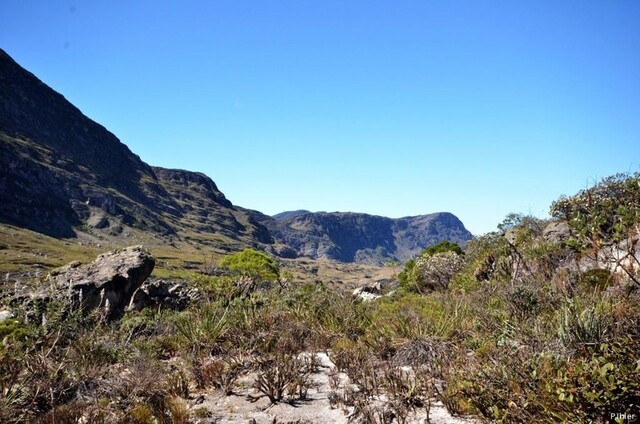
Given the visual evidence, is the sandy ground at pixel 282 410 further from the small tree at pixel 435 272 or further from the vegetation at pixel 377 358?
the small tree at pixel 435 272

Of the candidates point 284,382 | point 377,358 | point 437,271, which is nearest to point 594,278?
point 377,358

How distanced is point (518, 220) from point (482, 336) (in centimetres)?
2302

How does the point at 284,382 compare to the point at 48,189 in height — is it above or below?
below

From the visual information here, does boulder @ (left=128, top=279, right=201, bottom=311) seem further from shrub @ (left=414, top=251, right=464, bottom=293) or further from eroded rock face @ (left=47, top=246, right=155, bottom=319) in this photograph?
shrub @ (left=414, top=251, right=464, bottom=293)

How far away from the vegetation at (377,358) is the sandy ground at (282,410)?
139mm

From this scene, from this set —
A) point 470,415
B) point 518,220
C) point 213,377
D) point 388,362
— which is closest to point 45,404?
point 213,377

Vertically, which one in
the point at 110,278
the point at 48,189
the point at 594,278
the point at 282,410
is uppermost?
the point at 48,189

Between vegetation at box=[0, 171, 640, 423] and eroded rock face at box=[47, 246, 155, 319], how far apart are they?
4.43 m

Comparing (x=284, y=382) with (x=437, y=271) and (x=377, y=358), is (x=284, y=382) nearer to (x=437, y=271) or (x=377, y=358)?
(x=377, y=358)

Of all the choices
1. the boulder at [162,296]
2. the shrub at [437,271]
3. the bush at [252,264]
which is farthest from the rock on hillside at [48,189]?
the shrub at [437,271]

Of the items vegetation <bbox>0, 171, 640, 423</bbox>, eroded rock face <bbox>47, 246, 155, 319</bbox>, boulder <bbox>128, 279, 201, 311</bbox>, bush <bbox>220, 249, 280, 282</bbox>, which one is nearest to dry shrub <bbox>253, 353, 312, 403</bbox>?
vegetation <bbox>0, 171, 640, 423</bbox>

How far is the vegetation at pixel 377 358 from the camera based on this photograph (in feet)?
17.1

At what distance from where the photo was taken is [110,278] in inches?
669

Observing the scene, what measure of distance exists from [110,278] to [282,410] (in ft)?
42.6
